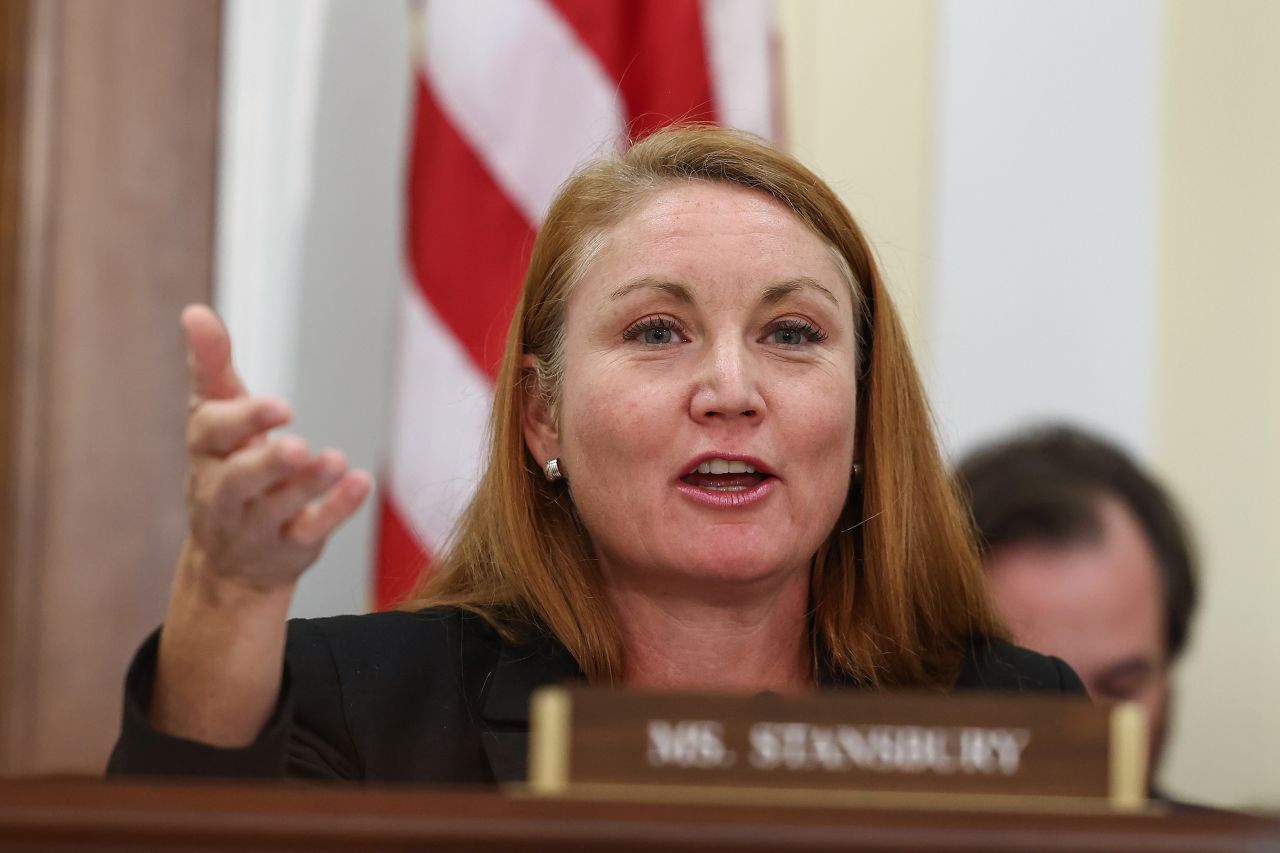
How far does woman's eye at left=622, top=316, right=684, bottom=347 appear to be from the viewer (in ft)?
6.54

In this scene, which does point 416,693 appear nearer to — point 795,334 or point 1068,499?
point 795,334

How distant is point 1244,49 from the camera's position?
3.55m

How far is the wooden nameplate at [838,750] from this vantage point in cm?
98

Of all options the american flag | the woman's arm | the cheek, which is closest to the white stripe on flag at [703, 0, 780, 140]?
the american flag

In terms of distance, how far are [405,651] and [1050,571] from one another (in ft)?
5.05

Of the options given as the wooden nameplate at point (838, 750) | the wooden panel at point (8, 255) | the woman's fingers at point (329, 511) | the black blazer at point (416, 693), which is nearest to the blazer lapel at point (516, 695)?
the black blazer at point (416, 693)

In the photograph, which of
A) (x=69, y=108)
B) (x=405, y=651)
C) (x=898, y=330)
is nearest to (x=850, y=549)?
(x=898, y=330)

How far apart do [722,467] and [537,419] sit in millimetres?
394

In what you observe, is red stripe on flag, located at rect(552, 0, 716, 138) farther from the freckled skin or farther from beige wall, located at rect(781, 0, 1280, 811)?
the freckled skin

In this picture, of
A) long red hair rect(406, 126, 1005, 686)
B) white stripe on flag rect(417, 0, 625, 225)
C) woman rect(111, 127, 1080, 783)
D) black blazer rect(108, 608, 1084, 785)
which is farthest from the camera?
white stripe on flag rect(417, 0, 625, 225)

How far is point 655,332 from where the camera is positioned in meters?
2.01

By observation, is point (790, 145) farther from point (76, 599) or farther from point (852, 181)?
point (76, 599)

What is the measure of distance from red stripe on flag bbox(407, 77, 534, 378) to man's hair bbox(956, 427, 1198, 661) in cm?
95

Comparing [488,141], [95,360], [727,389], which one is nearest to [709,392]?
[727,389]
